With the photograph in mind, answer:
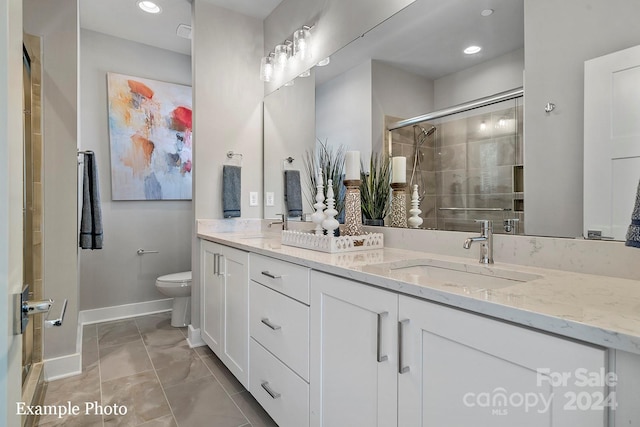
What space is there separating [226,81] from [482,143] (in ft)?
6.79

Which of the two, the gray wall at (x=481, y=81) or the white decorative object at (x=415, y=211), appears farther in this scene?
the white decorative object at (x=415, y=211)

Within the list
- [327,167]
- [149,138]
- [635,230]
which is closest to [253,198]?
[327,167]

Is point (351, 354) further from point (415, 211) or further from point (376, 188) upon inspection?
point (376, 188)

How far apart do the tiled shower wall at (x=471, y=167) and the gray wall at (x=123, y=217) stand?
2.69 metres

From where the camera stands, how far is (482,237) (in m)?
1.24

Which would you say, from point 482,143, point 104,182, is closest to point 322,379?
point 482,143

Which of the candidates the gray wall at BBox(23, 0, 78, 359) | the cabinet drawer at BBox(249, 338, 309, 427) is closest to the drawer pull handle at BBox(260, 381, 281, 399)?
the cabinet drawer at BBox(249, 338, 309, 427)

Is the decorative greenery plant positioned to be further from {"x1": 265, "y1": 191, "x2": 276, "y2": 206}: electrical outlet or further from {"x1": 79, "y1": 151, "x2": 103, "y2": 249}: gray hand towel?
{"x1": 79, "y1": 151, "x2": 103, "y2": 249}: gray hand towel

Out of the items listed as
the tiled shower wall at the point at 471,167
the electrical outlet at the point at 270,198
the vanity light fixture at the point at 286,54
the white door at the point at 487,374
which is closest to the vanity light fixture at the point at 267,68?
the vanity light fixture at the point at 286,54

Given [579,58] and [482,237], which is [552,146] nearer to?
[579,58]

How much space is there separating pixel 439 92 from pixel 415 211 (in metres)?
0.54

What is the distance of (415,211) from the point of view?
162cm

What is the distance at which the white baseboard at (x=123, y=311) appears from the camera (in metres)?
3.08

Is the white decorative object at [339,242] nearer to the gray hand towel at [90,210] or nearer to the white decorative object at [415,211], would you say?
the white decorative object at [415,211]
